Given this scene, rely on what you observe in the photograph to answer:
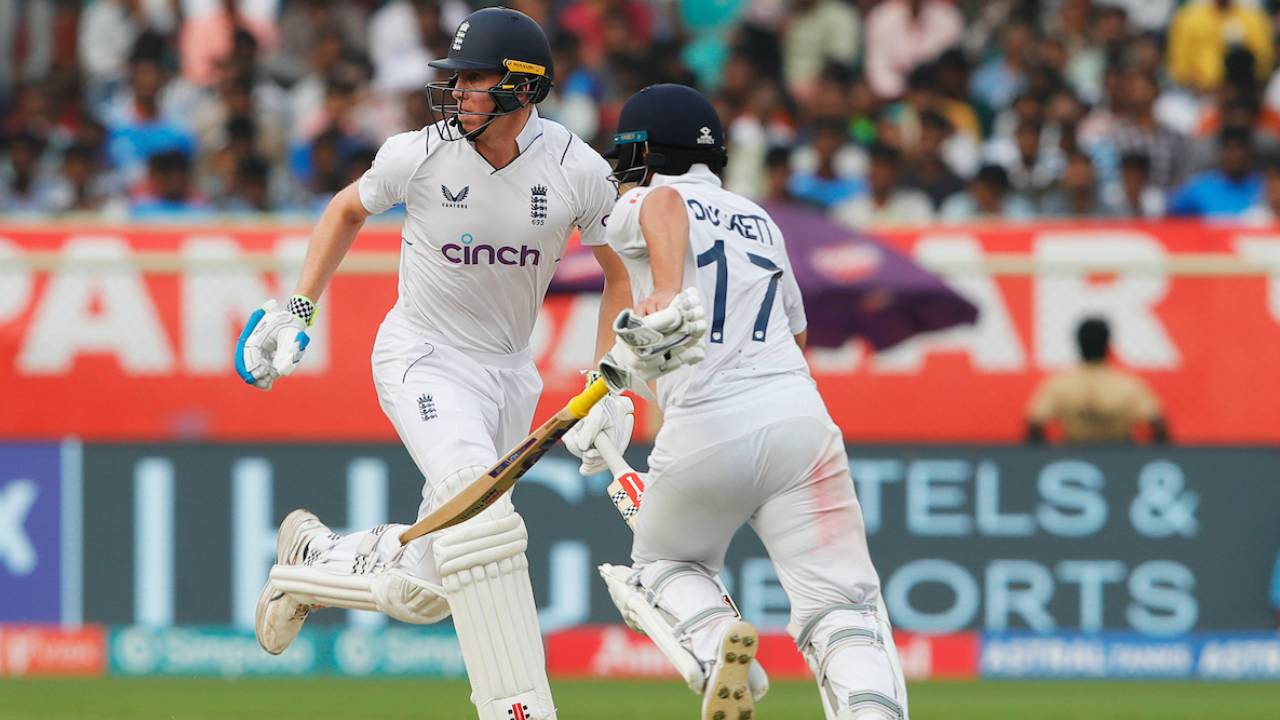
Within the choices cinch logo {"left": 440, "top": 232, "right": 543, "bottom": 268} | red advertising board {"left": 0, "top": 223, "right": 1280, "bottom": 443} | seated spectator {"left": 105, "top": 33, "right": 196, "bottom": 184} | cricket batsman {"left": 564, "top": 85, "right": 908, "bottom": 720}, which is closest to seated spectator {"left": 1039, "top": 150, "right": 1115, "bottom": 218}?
red advertising board {"left": 0, "top": 223, "right": 1280, "bottom": 443}

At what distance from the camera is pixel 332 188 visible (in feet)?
39.8

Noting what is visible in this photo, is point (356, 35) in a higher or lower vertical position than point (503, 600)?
Answer: higher

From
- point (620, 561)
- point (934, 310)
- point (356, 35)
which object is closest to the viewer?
point (620, 561)

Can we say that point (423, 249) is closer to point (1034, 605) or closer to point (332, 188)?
point (1034, 605)

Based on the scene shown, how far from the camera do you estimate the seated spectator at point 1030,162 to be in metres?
12.0

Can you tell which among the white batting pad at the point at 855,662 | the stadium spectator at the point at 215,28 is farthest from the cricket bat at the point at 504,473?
the stadium spectator at the point at 215,28

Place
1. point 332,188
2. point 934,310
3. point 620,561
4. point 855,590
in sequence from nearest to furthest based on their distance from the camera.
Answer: point 855,590
point 620,561
point 934,310
point 332,188

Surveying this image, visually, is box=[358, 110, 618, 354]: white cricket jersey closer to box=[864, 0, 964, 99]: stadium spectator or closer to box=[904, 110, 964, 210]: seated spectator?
box=[904, 110, 964, 210]: seated spectator

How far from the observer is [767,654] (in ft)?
31.5

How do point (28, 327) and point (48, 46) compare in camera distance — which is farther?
point (48, 46)

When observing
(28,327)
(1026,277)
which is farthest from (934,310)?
(28,327)

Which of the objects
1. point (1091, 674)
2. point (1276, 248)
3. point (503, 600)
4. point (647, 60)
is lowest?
point (1091, 674)

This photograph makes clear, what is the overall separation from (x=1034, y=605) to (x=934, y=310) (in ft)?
5.64

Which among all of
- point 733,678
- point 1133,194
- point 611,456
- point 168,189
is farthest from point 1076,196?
point 733,678
